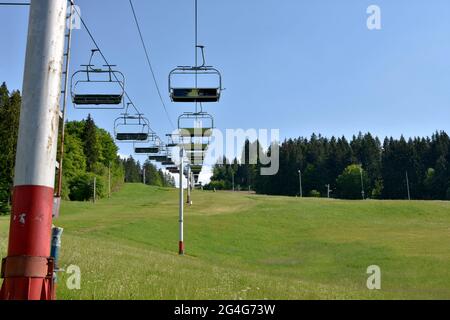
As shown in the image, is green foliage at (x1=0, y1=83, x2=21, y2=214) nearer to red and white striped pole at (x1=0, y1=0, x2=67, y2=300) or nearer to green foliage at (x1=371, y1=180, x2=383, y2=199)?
red and white striped pole at (x1=0, y1=0, x2=67, y2=300)

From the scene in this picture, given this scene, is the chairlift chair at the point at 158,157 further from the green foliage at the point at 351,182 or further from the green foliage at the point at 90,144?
the green foliage at the point at 351,182

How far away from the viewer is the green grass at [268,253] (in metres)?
12.9

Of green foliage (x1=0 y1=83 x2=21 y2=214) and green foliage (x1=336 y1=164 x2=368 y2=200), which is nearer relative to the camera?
green foliage (x1=0 y1=83 x2=21 y2=214)

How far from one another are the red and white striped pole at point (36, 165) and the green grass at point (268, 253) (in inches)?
135

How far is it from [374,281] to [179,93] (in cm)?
1541

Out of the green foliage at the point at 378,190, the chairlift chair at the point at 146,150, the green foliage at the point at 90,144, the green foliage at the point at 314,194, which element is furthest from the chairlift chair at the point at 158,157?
the green foliage at the point at 378,190

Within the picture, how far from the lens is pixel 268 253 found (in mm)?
42594

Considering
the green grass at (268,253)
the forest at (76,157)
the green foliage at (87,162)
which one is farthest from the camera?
the green foliage at (87,162)

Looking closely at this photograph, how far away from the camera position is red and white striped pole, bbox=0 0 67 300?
6.19 metres

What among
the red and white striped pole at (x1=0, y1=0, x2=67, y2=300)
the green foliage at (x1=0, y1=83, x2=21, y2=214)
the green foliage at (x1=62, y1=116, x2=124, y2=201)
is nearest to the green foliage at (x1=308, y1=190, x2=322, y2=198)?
the green foliage at (x1=62, y1=116, x2=124, y2=201)

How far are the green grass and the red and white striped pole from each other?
342 cm

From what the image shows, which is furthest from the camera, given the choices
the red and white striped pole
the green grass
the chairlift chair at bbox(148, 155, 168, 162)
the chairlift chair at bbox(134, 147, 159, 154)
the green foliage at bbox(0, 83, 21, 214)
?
the green foliage at bbox(0, 83, 21, 214)

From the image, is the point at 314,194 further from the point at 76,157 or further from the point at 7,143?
the point at 7,143
